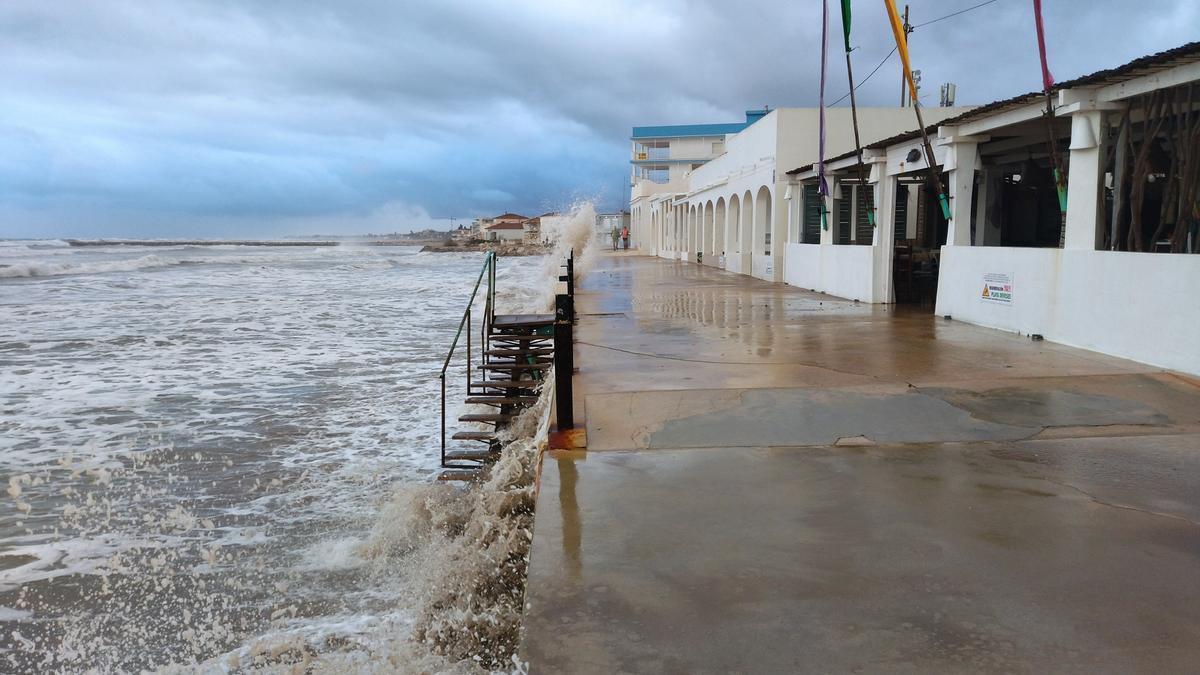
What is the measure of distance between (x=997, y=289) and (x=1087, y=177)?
89.3 inches

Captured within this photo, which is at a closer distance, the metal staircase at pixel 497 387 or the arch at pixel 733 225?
the metal staircase at pixel 497 387

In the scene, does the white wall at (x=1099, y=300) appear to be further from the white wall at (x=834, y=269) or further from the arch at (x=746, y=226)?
the arch at (x=746, y=226)

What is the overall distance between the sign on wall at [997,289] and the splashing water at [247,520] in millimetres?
6797

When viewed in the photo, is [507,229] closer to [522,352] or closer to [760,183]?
[760,183]

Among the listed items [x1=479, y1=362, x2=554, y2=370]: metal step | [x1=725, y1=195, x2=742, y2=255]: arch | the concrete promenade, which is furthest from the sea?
[x1=725, y1=195, x2=742, y2=255]: arch

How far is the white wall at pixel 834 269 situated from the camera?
15.6 metres

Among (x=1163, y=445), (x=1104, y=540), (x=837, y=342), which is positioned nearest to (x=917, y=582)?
(x=1104, y=540)

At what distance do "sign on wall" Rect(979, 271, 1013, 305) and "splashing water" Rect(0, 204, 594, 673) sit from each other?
22.3ft

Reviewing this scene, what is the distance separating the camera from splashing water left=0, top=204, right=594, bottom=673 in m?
4.29

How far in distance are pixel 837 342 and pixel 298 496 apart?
21.5ft

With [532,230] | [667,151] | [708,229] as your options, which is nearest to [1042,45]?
[708,229]

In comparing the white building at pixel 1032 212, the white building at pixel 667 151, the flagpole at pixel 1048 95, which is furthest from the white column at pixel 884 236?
the white building at pixel 667 151

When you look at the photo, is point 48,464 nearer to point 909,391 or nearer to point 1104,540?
point 909,391

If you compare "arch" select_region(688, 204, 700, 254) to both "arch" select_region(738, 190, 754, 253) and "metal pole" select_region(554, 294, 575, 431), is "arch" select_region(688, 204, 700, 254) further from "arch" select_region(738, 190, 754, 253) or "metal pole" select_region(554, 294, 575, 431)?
"metal pole" select_region(554, 294, 575, 431)
